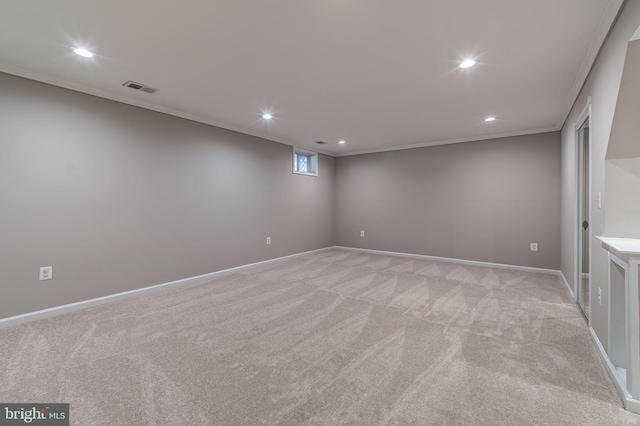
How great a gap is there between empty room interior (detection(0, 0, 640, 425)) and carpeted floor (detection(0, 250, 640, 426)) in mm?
18

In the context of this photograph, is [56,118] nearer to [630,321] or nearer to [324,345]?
[324,345]

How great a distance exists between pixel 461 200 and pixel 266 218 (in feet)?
12.4

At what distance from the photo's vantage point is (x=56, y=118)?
9.18ft

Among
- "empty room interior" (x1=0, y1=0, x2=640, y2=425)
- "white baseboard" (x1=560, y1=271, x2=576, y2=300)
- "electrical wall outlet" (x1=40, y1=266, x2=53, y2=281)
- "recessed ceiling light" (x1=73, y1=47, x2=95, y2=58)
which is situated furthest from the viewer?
"white baseboard" (x1=560, y1=271, x2=576, y2=300)

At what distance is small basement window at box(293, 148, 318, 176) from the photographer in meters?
5.86

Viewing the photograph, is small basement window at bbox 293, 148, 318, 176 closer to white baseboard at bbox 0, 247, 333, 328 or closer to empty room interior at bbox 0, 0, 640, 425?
empty room interior at bbox 0, 0, 640, 425

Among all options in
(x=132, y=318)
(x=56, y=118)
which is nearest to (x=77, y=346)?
(x=132, y=318)

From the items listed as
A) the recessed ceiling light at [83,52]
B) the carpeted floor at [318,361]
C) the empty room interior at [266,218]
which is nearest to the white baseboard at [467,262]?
the empty room interior at [266,218]

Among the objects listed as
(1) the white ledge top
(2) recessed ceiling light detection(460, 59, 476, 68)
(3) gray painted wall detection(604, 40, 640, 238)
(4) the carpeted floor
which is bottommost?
(4) the carpeted floor

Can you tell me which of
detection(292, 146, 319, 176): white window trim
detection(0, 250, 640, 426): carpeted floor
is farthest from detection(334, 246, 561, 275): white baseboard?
detection(292, 146, 319, 176): white window trim

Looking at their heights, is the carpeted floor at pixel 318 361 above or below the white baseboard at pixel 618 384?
below

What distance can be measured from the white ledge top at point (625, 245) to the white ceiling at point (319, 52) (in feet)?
4.87

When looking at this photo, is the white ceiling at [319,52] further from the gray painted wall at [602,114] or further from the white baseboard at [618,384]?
the white baseboard at [618,384]

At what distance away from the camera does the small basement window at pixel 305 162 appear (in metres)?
5.86
